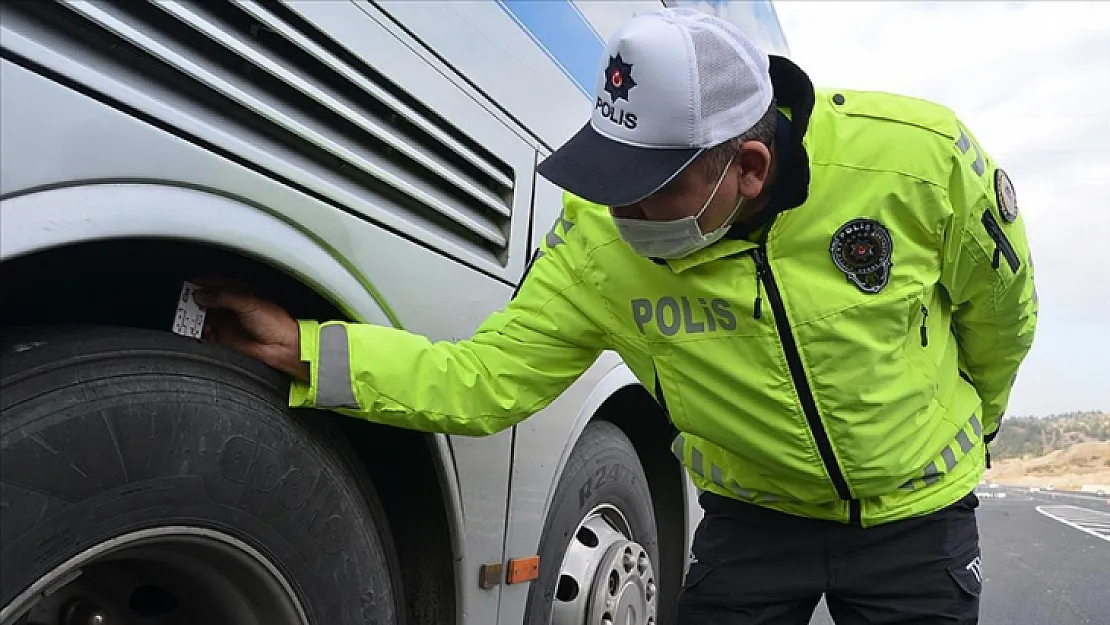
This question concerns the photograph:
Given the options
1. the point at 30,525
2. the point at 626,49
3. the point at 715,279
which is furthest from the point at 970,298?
the point at 30,525

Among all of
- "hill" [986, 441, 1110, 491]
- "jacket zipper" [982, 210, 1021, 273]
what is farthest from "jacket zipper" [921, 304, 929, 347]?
"hill" [986, 441, 1110, 491]

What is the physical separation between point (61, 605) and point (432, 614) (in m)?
0.68

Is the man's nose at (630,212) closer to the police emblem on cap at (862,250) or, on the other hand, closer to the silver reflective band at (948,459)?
the police emblem on cap at (862,250)

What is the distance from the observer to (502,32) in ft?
6.40

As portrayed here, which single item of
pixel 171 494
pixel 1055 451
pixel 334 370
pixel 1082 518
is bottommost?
pixel 171 494

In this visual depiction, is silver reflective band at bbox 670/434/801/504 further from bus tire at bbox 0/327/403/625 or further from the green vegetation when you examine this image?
the green vegetation

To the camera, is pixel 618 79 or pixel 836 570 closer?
pixel 618 79

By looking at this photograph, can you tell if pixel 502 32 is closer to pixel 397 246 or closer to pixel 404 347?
pixel 397 246

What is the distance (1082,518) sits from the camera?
1065 centimetres

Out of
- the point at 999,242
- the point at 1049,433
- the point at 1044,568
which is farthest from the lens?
the point at 1049,433

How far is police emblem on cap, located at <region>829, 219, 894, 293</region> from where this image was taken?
174cm

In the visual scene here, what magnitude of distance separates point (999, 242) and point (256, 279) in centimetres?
139

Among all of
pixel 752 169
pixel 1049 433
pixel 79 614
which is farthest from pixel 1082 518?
pixel 1049 433

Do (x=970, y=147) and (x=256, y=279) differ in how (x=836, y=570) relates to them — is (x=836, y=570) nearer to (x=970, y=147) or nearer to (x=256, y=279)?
(x=970, y=147)
